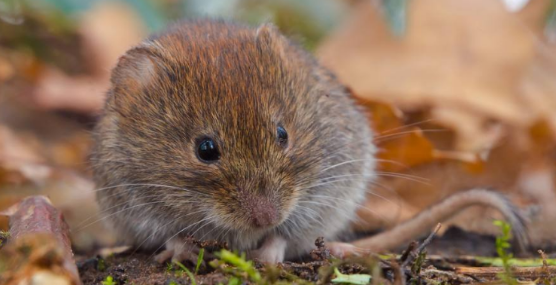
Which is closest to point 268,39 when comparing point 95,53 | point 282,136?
point 282,136

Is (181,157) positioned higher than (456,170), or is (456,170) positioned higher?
(456,170)

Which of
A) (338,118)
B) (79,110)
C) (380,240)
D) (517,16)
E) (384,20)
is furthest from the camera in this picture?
(79,110)

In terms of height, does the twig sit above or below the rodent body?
below

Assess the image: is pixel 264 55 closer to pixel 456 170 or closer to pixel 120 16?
pixel 456 170

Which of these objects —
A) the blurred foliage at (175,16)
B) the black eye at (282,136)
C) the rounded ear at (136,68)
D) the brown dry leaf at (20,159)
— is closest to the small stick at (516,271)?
the black eye at (282,136)

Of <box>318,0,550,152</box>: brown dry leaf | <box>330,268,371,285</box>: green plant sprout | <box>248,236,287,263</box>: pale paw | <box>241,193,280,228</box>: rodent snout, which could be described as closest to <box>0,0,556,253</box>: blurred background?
<box>318,0,550,152</box>: brown dry leaf

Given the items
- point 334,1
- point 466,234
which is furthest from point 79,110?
point 466,234

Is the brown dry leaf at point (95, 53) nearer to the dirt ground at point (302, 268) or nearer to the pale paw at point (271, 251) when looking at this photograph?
the dirt ground at point (302, 268)

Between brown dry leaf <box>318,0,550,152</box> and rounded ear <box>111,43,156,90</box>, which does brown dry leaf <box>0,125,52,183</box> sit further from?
brown dry leaf <box>318,0,550,152</box>
